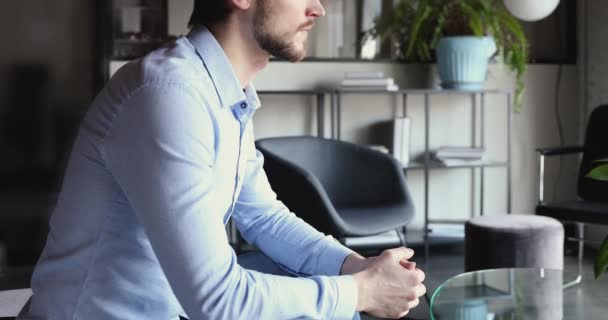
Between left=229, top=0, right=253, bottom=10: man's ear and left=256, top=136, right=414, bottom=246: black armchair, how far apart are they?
2.18 meters

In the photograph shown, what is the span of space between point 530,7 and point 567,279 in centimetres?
214

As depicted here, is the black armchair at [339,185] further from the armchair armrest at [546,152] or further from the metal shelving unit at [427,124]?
the armchair armrest at [546,152]

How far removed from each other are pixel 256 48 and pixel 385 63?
12.1ft

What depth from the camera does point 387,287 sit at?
1.37 metres

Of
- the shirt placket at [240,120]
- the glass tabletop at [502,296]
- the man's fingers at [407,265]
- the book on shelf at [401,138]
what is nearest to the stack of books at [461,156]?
the book on shelf at [401,138]

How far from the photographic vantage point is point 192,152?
46.0 inches

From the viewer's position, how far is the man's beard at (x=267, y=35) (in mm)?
1413

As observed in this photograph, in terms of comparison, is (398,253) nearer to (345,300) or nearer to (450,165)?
(345,300)

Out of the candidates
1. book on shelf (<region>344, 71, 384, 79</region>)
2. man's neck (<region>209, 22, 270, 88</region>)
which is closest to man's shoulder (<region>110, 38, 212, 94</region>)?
man's neck (<region>209, 22, 270, 88</region>)

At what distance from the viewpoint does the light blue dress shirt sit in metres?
1.16

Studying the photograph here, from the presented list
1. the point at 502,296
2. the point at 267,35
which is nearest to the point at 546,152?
the point at 502,296

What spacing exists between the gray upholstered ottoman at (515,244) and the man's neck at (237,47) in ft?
7.32

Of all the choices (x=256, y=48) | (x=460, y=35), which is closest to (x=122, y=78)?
(x=256, y=48)

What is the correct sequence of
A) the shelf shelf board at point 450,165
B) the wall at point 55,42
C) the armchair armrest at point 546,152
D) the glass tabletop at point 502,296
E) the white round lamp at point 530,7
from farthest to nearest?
the shelf shelf board at point 450,165 → the wall at point 55,42 → the white round lamp at point 530,7 → the armchair armrest at point 546,152 → the glass tabletop at point 502,296
